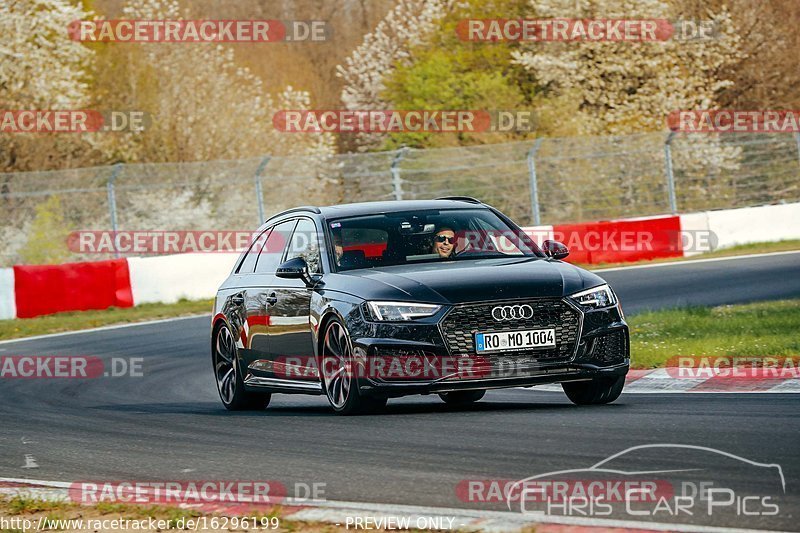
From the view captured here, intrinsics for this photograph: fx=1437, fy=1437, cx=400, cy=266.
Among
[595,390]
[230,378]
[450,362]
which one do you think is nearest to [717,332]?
[595,390]

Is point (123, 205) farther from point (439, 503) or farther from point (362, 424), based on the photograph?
point (439, 503)

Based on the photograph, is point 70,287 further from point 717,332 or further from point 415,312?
point 415,312

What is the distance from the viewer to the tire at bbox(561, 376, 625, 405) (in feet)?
33.0

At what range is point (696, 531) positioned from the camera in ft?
18.3

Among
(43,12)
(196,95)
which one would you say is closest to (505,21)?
(196,95)

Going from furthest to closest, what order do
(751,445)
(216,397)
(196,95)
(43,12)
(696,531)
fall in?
(196,95) → (43,12) → (216,397) → (751,445) → (696,531)

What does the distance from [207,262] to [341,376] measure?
16793mm

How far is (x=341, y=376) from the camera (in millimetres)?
9961

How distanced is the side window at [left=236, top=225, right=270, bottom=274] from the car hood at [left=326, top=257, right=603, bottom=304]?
1871 mm

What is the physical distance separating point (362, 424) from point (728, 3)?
39.0 meters

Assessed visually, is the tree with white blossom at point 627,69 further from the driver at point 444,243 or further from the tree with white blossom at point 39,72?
the driver at point 444,243

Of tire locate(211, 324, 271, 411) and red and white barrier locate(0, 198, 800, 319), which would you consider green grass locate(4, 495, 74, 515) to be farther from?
red and white barrier locate(0, 198, 800, 319)

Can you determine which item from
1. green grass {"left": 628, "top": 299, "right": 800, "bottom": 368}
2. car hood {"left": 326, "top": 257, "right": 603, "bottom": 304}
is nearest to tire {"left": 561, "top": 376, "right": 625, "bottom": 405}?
car hood {"left": 326, "top": 257, "right": 603, "bottom": 304}

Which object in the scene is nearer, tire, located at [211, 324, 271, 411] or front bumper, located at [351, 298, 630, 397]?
front bumper, located at [351, 298, 630, 397]
